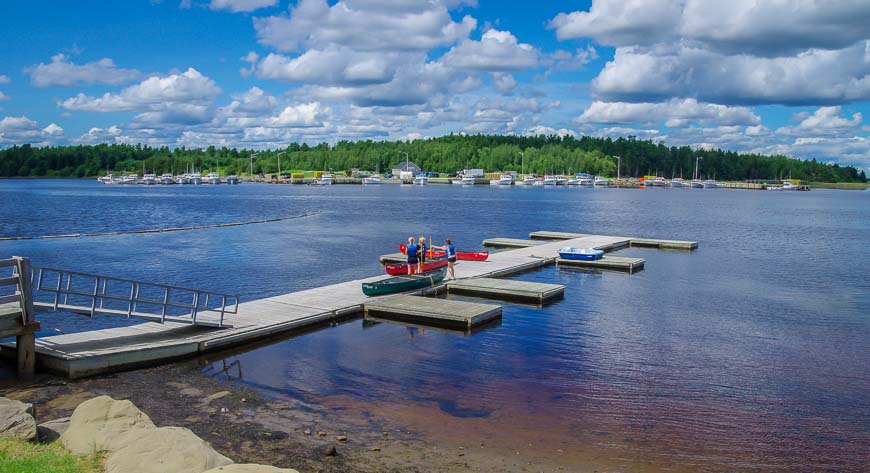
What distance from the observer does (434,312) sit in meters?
25.3

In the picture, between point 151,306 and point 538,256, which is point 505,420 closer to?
point 151,306

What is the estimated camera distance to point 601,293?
108ft

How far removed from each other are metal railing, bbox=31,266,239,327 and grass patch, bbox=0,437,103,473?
7.94m

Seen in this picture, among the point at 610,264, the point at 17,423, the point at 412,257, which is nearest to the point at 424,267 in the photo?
the point at 412,257

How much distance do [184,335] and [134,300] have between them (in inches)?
91.5

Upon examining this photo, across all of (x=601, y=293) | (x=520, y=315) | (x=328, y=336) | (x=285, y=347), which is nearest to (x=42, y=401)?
(x=285, y=347)

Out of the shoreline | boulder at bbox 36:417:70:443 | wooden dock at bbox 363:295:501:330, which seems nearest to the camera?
boulder at bbox 36:417:70:443

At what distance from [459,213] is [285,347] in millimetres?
76112

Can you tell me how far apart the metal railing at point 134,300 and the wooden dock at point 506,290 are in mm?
10673

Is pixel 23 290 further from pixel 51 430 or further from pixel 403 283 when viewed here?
pixel 403 283

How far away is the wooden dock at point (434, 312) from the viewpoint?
2488 cm

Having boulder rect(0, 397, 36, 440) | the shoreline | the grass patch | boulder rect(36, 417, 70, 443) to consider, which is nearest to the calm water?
the shoreline

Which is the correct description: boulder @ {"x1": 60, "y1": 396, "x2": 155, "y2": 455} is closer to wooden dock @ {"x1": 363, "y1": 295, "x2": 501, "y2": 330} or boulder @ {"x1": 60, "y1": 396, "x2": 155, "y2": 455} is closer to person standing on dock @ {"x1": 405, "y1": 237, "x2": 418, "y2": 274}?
wooden dock @ {"x1": 363, "y1": 295, "x2": 501, "y2": 330}

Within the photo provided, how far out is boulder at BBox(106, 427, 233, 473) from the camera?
957cm
